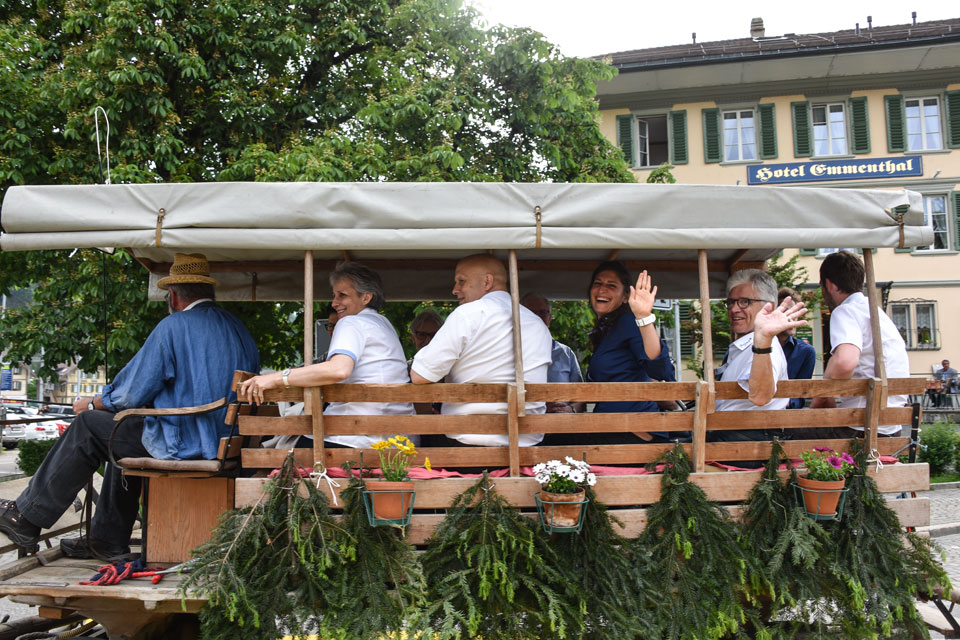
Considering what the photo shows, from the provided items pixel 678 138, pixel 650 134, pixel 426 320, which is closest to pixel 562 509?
pixel 426 320

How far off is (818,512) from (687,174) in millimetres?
21573

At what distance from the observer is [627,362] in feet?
12.8

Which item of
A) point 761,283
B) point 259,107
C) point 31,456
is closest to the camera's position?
point 761,283

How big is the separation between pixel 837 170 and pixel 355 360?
23250mm

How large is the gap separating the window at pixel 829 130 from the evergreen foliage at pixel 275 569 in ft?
78.7

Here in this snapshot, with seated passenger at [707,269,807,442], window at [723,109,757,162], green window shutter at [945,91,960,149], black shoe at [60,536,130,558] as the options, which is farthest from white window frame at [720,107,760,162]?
black shoe at [60,536,130,558]

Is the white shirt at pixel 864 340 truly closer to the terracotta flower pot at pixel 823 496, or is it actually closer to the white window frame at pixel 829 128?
the terracotta flower pot at pixel 823 496

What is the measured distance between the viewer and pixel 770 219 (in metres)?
3.50

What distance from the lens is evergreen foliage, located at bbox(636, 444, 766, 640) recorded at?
313 centimetres

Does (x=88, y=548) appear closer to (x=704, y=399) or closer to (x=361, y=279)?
(x=361, y=279)

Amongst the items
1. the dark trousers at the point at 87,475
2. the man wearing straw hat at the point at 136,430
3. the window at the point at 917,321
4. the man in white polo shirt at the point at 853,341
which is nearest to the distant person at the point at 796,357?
the man in white polo shirt at the point at 853,341

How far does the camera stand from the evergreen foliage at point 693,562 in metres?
3.13

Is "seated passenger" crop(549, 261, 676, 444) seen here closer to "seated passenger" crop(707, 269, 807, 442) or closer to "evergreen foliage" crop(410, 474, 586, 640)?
"seated passenger" crop(707, 269, 807, 442)

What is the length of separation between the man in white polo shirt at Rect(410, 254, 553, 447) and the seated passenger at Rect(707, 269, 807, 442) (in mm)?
972
